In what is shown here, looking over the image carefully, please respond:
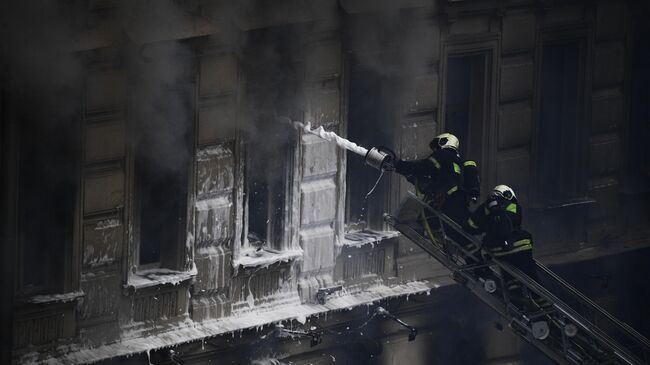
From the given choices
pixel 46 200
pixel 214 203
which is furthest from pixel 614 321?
pixel 46 200

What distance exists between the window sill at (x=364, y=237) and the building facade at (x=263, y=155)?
33 millimetres

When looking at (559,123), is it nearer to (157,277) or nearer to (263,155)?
(263,155)

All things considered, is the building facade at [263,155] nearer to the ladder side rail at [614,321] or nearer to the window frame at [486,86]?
the window frame at [486,86]

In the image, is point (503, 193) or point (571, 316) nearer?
point (571, 316)

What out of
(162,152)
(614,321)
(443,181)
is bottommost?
(614,321)

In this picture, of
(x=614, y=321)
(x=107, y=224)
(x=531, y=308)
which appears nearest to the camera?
(x=107, y=224)

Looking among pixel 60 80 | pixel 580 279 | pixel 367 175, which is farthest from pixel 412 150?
pixel 60 80

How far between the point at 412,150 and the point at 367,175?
0.60m

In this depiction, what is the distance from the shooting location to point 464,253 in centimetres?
1666

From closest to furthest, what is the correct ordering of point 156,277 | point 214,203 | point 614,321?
point 156,277 → point 214,203 → point 614,321

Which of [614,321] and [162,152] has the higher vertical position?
[162,152]

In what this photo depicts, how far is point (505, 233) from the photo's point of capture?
53.8ft

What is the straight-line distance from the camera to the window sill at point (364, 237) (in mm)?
18281

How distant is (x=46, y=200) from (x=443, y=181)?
13.1 ft
